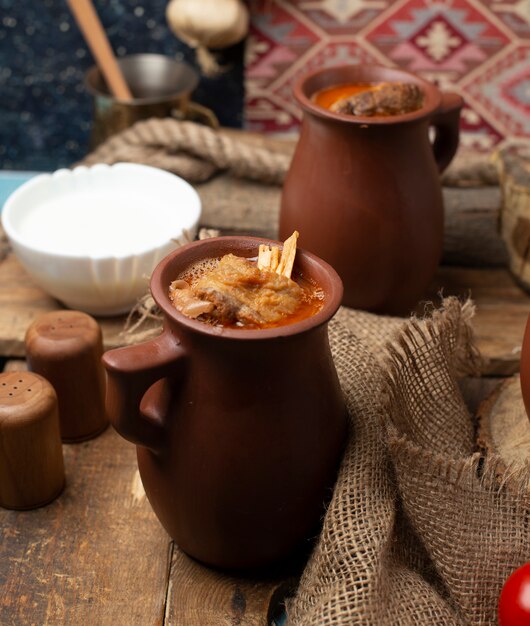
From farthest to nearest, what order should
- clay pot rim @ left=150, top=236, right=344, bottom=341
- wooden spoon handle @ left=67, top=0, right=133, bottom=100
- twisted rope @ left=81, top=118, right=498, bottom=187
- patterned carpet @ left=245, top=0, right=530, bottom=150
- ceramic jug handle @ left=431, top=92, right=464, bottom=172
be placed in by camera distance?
1. patterned carpet @ left=245, top=0, right=530, bottom=150
2. wooden spoon handle @ left=67, top=0, right=133, bottom=100
3. twisted rope @ left=81, top=118, right=498, bottom=187
4. ceramic jug handle @ left=431, top=92, right=464, bottom=172
5. clay pot rim @ left=150, top=236, right=344, bottom=341

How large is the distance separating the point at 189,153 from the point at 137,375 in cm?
89

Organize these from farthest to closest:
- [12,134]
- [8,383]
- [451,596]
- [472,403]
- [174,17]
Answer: [12,134] < [174,17] < [472,403] < [8,383] < [451,596]

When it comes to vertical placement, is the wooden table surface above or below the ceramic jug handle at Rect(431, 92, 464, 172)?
below

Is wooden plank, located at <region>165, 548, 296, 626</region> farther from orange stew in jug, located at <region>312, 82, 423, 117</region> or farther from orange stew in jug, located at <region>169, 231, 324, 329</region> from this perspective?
orange stew in jug, located at <region>312, 82, 423, 117</region>

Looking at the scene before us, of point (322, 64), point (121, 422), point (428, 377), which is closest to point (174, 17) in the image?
point (322, 64)

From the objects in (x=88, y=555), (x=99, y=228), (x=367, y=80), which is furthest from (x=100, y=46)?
(x=88, y=555)

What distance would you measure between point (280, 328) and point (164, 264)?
0.51ft

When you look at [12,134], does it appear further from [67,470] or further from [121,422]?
[121,422]

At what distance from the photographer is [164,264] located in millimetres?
879

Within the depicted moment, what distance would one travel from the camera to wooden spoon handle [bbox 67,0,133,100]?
5.84 feet

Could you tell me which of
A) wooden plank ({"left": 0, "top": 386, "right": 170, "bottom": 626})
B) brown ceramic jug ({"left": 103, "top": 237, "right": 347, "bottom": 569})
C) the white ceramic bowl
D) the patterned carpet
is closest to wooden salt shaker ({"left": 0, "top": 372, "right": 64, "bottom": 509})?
wooden plank ({"left": 0, "top": 386, "right": 170, "bottom": 626})

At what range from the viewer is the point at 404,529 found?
952mm

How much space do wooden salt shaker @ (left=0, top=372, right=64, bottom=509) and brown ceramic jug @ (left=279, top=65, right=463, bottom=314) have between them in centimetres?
43

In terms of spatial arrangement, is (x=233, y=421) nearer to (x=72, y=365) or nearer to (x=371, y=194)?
(x=72, y=365)
